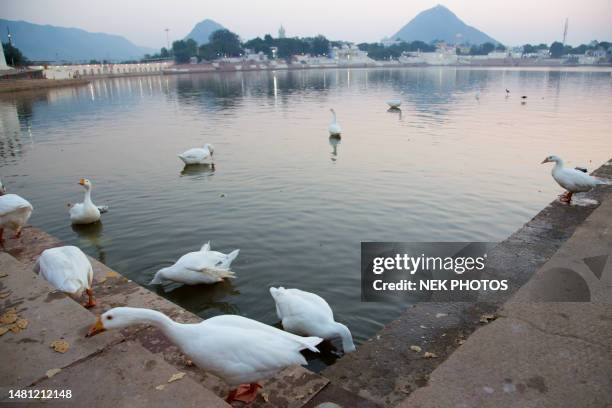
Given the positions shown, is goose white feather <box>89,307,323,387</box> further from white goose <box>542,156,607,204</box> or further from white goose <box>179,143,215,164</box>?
white goose <box>179,143,215,164</box>

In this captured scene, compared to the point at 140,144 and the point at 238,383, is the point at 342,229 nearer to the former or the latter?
the point at 238,383

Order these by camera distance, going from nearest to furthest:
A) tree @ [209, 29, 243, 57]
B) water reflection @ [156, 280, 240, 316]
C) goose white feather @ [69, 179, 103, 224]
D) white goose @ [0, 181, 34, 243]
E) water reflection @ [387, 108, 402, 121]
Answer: water reflection @ [156, 280, 240, 316] < white goose @ [0, 181, 34, 243] < goose white feather @ [69, 179, 103, 224] < water reflection @ [387, 108, 402, 121] < tree @ [209, 29, 243, 57]

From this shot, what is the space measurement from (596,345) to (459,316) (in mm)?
1349

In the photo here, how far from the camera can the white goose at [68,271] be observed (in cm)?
504

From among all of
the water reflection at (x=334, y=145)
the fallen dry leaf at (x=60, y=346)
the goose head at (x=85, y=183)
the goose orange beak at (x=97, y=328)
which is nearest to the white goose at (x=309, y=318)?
the goose orange beak at (x=97, y=328)

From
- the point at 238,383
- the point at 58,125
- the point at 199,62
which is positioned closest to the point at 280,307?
the point at 238,383

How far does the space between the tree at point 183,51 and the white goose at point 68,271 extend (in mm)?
166760

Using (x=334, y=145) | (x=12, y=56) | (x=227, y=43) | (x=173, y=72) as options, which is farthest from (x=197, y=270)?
(x=227, y=43)

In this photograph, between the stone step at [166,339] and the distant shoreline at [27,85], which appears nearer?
the stone step at [166,339]

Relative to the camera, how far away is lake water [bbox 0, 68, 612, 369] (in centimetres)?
702

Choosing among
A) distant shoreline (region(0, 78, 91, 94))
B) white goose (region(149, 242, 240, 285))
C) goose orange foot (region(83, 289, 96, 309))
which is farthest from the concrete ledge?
distant shoreline (region(0, 78, 91, 94))

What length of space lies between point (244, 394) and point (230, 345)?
629mm

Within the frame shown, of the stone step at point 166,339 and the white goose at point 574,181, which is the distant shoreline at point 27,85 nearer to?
the stone step at point 166,339

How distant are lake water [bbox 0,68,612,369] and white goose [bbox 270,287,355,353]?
0.35m
